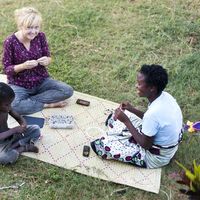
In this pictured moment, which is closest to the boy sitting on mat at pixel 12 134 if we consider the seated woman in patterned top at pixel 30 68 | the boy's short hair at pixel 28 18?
the seated woman in patterned top at pixel 30 68

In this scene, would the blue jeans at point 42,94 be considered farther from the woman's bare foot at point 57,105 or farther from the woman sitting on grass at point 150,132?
the woman sitting on grass at point 150,132

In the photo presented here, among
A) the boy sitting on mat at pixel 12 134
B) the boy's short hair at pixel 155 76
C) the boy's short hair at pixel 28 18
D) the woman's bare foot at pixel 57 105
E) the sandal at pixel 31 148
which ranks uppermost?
the boy's short hair at pixel 28 18

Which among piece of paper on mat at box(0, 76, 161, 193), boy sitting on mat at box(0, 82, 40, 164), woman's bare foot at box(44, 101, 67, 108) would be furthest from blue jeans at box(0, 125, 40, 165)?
woman's bare foot at box(44, 101, 67, 108)

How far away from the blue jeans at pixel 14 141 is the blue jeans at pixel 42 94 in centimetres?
42

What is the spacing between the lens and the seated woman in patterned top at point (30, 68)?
4496 millimetres

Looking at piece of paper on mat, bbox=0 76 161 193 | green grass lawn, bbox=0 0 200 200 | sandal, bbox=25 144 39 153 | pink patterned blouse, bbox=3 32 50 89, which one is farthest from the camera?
pink patterned blouse, bbox=3 32 50 89

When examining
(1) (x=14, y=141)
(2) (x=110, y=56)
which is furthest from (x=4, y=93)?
(2) (x=110, y=56)

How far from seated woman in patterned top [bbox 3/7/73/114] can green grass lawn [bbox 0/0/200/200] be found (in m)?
0.39

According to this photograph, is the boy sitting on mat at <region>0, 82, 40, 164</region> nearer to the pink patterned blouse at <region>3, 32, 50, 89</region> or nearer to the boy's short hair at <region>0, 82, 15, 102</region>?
the boy's short hair at <region>0, 82, 15, 102</region>

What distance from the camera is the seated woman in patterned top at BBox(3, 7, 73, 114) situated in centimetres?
450

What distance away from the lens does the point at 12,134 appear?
4000mm

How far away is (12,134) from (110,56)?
78.9 inches

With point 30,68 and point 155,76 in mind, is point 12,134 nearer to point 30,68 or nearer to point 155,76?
point 30,68

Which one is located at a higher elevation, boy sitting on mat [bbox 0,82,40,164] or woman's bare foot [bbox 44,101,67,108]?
boy sitting on mat [bbox 0,82,40,164]
